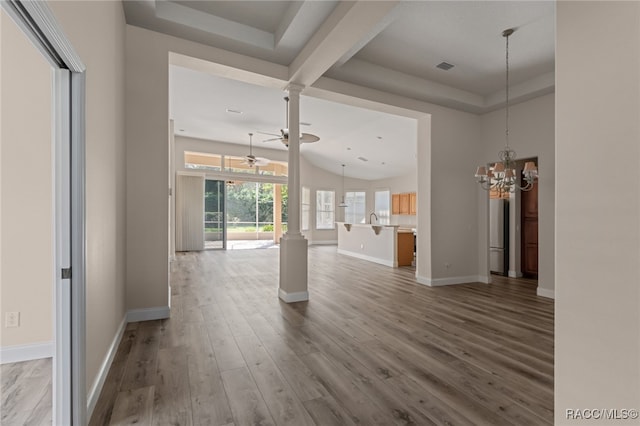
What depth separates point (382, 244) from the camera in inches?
283

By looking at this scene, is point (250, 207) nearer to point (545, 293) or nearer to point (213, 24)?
point (213, 24)

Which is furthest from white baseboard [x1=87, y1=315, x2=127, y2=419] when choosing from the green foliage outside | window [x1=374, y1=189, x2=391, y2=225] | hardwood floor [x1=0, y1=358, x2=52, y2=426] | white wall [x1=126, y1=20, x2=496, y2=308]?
the green foliage outside

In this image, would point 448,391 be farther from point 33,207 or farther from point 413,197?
point 413,197

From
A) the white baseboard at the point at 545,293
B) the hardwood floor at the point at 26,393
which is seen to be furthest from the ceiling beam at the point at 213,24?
the white baseboard at the point at 545,293

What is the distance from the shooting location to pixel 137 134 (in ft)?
10.4

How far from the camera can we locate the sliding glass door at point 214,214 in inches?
385

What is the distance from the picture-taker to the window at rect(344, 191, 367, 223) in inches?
495

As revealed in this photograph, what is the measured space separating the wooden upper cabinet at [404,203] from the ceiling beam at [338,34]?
7414 millimetres

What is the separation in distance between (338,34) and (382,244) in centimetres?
513
